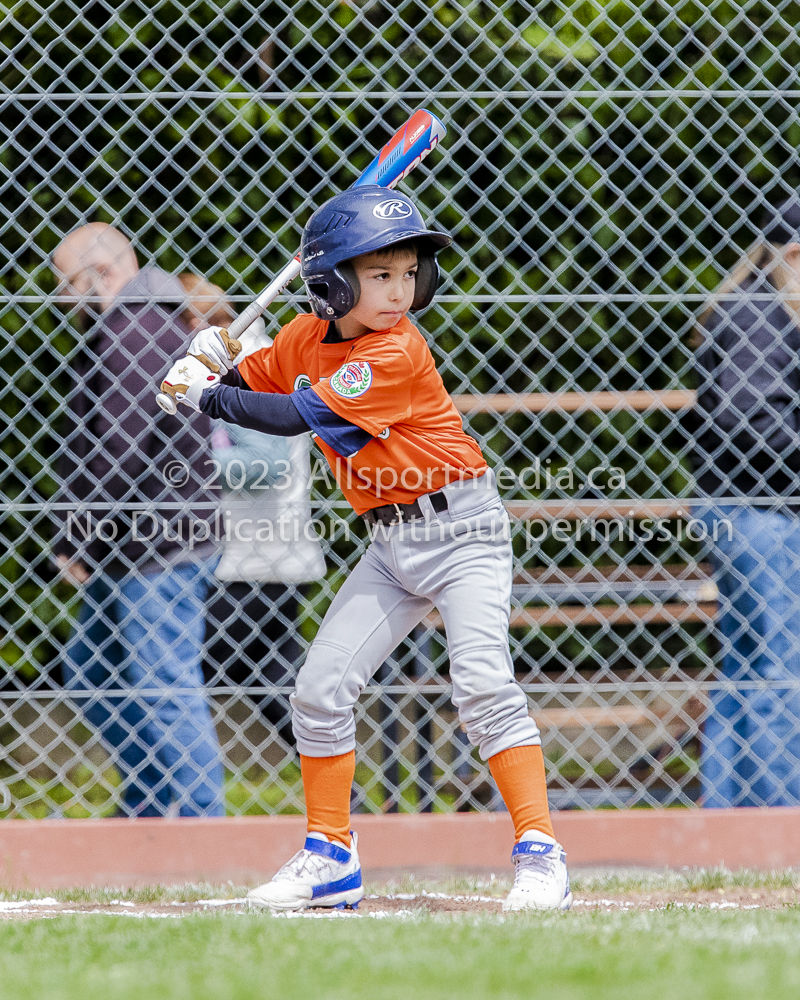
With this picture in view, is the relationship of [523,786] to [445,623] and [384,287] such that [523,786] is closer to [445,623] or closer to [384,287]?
[445,623]

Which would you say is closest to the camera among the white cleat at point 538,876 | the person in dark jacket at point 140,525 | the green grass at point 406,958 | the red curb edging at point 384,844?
the green grass at point 406,958

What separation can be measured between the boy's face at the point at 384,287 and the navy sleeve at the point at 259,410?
285 mm

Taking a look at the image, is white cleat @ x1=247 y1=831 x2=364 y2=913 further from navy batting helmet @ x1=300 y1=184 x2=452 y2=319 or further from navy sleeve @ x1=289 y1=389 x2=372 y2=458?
navy batting helmet @ x1=300 y1=184 x2=452 y2=319

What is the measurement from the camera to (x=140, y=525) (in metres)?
3.38

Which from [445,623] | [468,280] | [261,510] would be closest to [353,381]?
[445,623]

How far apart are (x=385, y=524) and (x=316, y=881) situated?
855mm

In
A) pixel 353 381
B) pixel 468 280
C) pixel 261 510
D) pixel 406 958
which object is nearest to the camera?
pixel 406 958

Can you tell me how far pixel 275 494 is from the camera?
3.51 m

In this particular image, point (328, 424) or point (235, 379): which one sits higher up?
point (235, 379)

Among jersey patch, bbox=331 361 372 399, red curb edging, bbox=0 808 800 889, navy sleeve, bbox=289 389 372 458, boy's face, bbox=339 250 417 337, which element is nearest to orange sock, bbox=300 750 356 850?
red curb edging, bbox=0 808 800 889

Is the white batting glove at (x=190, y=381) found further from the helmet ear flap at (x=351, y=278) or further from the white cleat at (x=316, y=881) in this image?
the white cleat at (x=316, y=881)

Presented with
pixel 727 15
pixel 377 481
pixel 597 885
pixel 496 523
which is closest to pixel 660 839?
pixel 597 885

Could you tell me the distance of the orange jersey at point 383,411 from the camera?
265cm

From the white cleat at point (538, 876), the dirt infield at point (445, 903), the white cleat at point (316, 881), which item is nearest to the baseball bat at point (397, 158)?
the white cleat at point (316, 881)
